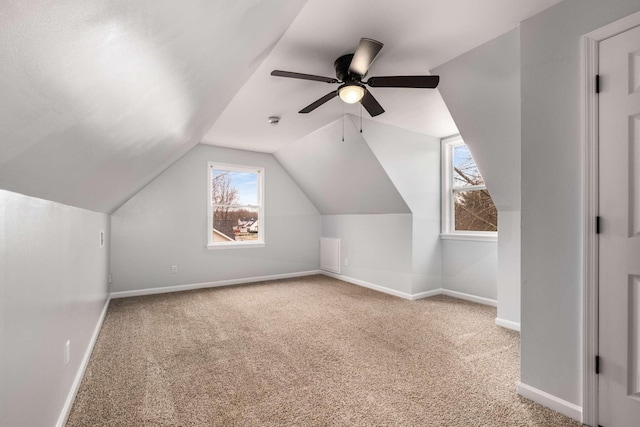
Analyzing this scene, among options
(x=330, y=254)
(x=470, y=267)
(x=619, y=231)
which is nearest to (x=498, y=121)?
(x=619, y=231)

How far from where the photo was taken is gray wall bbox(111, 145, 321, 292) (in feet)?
14.9

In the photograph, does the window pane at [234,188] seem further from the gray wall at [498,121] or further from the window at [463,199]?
the gray wall at [498,121]

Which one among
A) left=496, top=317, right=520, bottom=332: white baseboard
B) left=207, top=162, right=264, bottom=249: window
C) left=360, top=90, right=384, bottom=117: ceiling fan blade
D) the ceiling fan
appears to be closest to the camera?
the ceiling fan

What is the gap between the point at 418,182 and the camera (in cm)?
445

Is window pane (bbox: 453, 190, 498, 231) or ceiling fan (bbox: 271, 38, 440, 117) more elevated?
ceiling fan (bbox: 271, 38, 440, 117)

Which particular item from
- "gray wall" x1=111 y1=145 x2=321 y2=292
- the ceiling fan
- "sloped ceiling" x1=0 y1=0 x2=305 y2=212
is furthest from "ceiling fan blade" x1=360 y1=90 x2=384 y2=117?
"gray wall" x1=111 y1=145 x2=321 y2=292

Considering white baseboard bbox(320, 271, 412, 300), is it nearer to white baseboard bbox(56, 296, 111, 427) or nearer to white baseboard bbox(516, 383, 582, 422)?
white baseboard bbox(516, 383, 582, 422)

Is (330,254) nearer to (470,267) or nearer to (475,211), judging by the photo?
(470,267)

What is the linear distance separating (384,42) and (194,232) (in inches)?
158

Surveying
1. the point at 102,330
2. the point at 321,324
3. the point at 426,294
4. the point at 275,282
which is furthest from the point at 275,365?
the point at 275,282

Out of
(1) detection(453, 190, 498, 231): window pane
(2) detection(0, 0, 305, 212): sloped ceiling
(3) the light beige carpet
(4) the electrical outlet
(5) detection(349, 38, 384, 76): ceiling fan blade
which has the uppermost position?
(5) detection(349, 38, 384, 76): ceiling fan blade

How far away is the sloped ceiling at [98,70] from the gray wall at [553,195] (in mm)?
1509

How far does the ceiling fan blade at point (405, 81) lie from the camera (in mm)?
2199

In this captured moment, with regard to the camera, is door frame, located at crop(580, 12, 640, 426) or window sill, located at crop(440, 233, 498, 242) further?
window sill, located at crop(440, 233, 498, 242)
